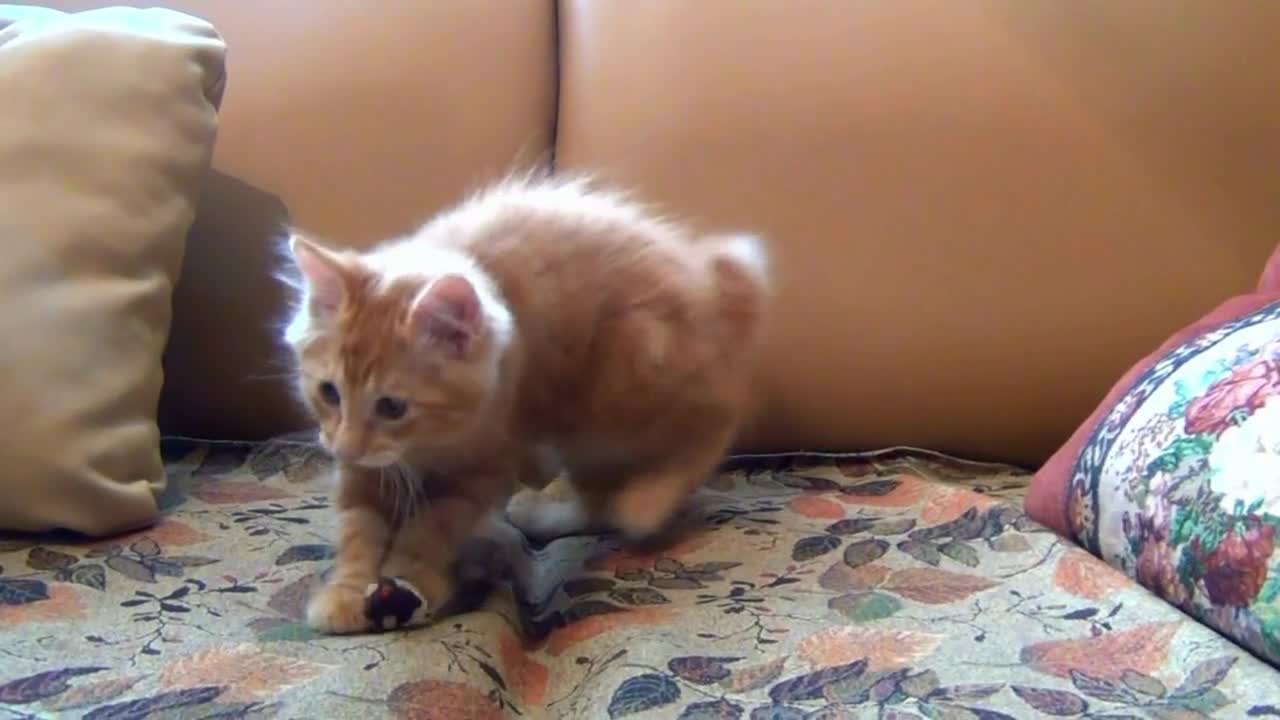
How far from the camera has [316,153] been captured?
142 cm

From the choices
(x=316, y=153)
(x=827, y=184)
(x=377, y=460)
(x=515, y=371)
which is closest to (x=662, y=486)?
(x=515, y=371)

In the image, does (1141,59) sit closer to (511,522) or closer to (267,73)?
(511,522)

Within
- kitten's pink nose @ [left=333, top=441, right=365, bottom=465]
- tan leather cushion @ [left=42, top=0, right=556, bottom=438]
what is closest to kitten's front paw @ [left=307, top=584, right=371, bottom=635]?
kitten's pink nose @ [left=333, top=441, right=365, bottom=465]

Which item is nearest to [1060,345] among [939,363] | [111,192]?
[939,363]

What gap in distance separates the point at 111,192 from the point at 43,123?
89mm

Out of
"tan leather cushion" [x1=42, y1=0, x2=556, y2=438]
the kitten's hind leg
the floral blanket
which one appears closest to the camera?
the floral blanket

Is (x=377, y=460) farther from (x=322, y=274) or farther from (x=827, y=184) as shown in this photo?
(x=827, y=184)

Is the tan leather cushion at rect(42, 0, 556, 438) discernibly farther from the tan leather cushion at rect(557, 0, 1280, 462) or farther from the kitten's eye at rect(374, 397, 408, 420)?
the kitten's eye at rect(374, 397, 408, 420)

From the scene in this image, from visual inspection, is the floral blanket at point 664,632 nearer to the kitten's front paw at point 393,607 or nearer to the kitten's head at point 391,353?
the kitten's front paw at point 393,607

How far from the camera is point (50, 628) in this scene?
2.99 feet

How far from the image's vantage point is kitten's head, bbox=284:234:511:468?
1043 millimetres

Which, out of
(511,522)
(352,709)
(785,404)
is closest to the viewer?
(352,709)

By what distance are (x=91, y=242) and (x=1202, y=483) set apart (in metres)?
1.00

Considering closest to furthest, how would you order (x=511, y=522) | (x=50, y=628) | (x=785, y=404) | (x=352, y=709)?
(x=352, y=709), (x=50, y=628), (x=511, y=522), (x=785, y=404)
